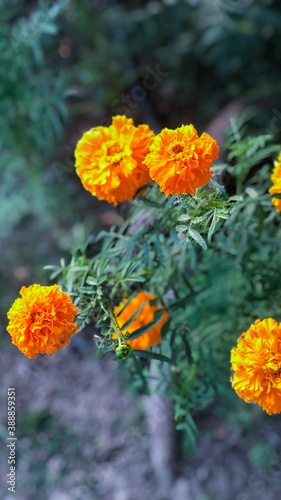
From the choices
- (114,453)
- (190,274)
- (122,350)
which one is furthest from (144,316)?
(114,453)

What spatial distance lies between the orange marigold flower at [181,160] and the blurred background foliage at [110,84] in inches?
38.9

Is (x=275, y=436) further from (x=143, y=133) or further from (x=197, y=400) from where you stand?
(x=143, y=133)

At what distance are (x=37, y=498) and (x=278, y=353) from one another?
41.0 inches

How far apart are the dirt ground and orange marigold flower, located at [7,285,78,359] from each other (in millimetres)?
805

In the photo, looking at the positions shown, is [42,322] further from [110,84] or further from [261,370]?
[110,84]

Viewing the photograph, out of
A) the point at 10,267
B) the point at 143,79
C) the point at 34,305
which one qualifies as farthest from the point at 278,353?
the point at 143,79

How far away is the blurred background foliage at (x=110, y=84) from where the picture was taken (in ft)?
5.92

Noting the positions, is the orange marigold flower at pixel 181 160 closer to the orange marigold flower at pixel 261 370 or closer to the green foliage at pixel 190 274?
the green foliage at pixel 190 274

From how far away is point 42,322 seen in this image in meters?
0.73

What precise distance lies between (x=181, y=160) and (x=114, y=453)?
3.70 feet

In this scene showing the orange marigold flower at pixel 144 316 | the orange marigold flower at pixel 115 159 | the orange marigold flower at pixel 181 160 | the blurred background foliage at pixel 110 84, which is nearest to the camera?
the orange marigold flower at pixel 181 160

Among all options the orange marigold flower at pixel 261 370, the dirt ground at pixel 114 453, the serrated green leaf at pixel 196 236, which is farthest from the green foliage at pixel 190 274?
the dirt ground at pixel 114 453

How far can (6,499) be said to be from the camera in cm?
150

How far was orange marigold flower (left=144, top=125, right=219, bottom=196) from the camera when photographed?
695 millimetres
